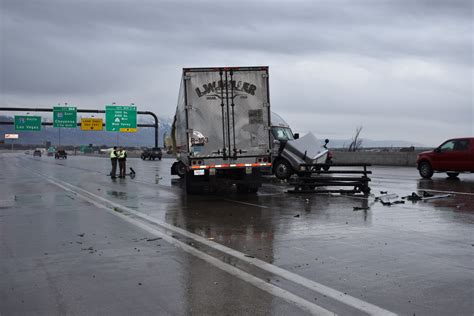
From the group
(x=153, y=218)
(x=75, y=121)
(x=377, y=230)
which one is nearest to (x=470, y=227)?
(x=377, y=230)

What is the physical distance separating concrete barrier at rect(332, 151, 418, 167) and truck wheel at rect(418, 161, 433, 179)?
50.1 feet

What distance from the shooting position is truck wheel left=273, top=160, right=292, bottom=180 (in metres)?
20.5

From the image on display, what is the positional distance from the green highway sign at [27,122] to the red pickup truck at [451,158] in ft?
175

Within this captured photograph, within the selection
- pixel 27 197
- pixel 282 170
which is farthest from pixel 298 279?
pixel 282 170

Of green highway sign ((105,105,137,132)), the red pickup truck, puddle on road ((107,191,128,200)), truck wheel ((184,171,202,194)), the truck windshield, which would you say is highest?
green highway sign ((105,105,137,132))

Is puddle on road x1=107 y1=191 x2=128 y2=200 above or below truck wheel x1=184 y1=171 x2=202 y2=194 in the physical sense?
below

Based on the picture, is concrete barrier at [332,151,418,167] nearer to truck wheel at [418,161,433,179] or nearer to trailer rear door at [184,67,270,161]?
truck wheel at [418,161,433,179]

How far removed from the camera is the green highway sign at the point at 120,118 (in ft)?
188

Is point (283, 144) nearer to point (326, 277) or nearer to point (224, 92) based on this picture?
point (224, 92)

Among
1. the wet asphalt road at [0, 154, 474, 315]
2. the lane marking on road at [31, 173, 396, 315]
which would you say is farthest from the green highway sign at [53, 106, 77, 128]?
the lane marking on road at [31, 173, 396, 315]

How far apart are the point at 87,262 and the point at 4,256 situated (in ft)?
4.52

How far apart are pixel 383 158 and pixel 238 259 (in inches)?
1389

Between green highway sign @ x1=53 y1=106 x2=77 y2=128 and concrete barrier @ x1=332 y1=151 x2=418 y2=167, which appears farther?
green highway sign @ x1=53 y1=106 x2=77 y2=128

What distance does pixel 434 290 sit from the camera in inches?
207
